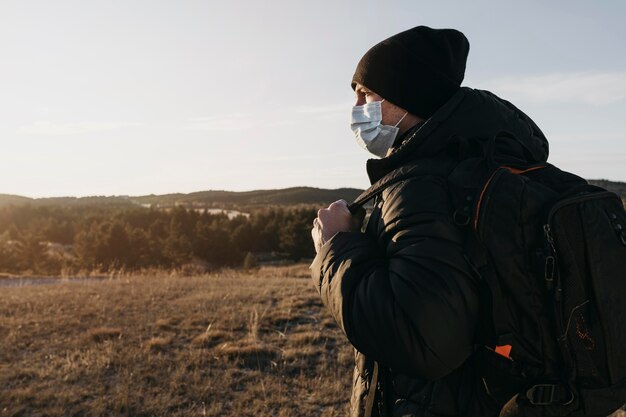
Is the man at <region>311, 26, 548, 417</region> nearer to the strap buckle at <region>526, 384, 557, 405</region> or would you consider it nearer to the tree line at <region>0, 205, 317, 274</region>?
the strap buckle at <region>526, 384, 557, 405</region>

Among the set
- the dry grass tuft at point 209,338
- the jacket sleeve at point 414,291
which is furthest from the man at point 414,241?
the dry grass tuft at point 209,338

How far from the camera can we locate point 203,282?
40.3 feet

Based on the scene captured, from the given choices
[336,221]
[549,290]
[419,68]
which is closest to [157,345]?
[336,221]

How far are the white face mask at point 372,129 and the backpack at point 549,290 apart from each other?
653mm

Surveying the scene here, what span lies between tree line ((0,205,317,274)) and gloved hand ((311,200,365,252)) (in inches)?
951

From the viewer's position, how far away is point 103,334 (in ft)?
22.6

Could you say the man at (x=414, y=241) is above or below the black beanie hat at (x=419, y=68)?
below

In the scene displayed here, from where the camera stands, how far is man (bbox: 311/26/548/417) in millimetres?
1494

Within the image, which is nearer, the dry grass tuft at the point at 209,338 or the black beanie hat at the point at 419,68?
the black beanie hat at the point at 419,68

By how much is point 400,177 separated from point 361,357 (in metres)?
0.79

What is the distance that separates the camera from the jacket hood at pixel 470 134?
175 centimetres

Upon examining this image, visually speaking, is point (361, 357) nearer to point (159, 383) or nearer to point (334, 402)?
point (334, 402)

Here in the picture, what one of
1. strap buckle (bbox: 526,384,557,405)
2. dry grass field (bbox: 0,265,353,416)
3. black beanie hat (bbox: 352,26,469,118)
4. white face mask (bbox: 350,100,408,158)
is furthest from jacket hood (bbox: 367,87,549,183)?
dry grass field (bbox: 0,265,353,416)

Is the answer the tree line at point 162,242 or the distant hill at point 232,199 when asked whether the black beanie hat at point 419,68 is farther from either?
the distant hill at point 232,199
